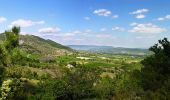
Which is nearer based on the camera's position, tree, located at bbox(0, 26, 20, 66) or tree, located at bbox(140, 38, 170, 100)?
tree, located at bbox(140, 38, 170, 100)

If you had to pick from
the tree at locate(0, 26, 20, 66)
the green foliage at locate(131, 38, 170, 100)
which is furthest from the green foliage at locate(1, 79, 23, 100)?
the tree at locate(0, 26, 20, 66)

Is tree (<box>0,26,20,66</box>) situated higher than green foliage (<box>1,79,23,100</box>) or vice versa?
tree (<box>0,26,20,66</box>)

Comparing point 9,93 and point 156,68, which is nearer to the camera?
point 9,93

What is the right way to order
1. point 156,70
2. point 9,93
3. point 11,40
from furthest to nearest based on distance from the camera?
point 11,40, point 156,70, point 9,93

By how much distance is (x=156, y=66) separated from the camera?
75.3 ft

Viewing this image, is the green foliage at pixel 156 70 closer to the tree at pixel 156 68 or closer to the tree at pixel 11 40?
the tree at pixel 156 68

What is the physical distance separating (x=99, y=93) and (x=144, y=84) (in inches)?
129

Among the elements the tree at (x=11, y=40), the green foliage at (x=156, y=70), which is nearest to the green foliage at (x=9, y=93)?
the green foliage at (x=156, y=70)

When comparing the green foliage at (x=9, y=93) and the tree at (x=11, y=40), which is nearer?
the green foliage at (x=9, y=93)

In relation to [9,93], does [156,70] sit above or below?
above

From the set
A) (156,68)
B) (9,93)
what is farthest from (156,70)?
(9,93)

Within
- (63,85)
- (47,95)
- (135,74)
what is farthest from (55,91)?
(135,74)

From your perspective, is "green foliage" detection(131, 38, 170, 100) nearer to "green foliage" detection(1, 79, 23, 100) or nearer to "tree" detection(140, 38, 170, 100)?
"tree" detection(140, 38, 170, 100)

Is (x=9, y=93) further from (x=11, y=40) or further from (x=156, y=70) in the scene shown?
(x=11, y=40)
